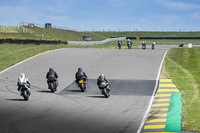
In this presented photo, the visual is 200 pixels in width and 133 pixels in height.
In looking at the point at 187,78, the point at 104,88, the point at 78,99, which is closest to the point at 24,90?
the point at 78,99

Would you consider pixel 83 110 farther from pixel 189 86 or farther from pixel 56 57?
pixel 56 57

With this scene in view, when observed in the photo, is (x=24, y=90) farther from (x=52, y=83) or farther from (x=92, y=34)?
(x=92, y=34)

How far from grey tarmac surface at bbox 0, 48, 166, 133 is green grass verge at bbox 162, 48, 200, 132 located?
1.60 metres

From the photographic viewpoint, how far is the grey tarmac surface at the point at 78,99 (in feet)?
53.0

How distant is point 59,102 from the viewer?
2188 cm

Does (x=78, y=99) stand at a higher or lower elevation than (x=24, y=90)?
lower

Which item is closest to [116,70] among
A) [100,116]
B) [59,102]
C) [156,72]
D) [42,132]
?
[156,72]

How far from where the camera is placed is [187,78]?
3177cm

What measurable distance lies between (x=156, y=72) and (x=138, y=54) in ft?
43.6

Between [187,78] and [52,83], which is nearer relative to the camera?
[52,83]

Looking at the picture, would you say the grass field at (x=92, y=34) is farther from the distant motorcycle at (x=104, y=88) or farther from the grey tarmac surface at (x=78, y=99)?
the distant motorcycle at (x=104, y=88)

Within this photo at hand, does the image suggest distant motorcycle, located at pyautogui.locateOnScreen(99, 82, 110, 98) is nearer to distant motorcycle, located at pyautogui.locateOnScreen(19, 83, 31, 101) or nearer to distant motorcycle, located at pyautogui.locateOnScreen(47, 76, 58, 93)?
distant motorcycle, located at pyautogui.locateOnScreen(47, 76, 58, 93)

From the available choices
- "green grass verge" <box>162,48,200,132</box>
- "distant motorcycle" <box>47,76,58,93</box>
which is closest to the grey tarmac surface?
"distant motorcycle" <box>47,76,58,93</box>

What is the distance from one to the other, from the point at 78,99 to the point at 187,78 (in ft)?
39.8
